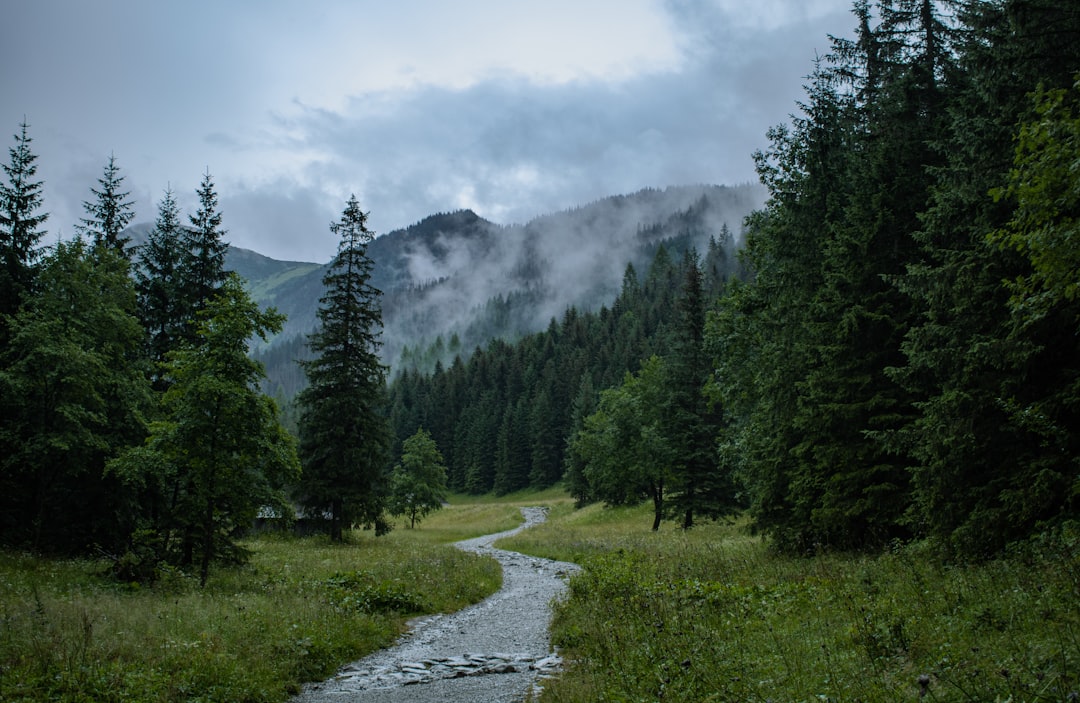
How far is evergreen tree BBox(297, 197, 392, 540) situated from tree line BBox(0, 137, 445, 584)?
102 mm

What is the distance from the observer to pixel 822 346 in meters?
16.8

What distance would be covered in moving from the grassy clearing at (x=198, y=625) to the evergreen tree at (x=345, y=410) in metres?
11.2

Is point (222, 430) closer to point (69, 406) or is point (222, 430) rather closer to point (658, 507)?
point (69, 406)

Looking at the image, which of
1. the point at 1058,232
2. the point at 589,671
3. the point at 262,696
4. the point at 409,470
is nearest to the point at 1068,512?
the point at 1058,232

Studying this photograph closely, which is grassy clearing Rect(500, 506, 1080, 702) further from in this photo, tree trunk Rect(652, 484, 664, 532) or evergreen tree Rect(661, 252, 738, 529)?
tree trunk Rect(652, 484, 664, 532)

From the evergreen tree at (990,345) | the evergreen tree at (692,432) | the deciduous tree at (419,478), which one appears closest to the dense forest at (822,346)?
the evergreen tree at (990,345)

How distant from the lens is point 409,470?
60250 mm

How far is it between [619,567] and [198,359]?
12.8 m

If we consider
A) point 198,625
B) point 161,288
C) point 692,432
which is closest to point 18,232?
point 161,288

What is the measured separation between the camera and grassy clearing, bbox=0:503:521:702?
26.2 feet

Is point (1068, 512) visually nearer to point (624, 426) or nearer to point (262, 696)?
point (262, 696)

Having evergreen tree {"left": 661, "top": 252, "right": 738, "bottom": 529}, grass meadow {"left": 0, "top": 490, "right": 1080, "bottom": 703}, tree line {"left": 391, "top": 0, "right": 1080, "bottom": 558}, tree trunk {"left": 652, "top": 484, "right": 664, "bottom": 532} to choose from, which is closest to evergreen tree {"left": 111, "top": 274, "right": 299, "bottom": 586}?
grass meadow {"left": 0, "top": 490, "right": 1080, "bottom": 703}

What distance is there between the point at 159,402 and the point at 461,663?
13602mm

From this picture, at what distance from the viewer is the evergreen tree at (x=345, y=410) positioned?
32438 mm
